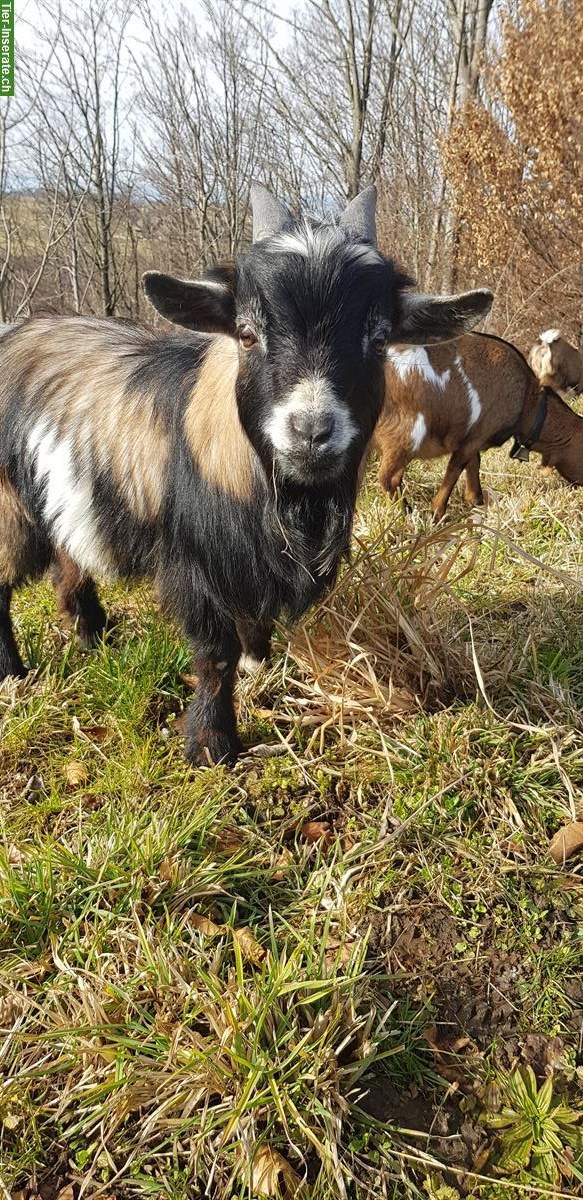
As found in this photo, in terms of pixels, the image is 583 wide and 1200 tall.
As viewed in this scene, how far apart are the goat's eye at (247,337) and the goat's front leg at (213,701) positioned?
3.25ft

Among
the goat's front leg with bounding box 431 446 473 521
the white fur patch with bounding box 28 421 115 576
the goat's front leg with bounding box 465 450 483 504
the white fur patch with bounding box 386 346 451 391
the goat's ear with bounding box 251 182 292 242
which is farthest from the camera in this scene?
the goat's front leg with bounding box 465 450 483 504

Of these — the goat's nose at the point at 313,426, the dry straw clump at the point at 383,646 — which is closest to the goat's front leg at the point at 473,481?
the dry straw clump at the point at 383,646

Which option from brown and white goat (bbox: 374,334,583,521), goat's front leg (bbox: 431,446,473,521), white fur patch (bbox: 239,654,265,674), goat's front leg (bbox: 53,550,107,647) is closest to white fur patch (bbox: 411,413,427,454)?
brown and white goat (bbox: 374,334,583,521)

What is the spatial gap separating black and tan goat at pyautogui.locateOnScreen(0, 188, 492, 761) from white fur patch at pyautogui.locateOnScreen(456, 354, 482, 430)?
8.32 ft

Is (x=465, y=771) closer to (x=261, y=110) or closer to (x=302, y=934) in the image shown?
(x=302, y=934)

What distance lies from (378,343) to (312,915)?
67.5 inches

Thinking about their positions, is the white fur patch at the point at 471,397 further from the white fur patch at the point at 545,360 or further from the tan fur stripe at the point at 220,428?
the tan fur stripe at the point at 220,428

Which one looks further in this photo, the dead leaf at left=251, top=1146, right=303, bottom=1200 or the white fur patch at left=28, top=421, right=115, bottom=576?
the white fur patch at left=28, top=421, right=115, bottom=576

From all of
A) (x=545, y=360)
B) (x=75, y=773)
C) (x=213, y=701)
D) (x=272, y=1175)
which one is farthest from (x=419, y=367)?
(x=272, y=1175)

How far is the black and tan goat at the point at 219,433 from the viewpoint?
1.78 metres

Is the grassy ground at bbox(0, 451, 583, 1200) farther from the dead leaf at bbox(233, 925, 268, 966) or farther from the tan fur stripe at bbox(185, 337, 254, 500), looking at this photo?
the tan fur stripe at bbox(185, 337, 254, 500)

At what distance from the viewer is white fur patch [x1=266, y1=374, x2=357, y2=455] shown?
1.69 metres

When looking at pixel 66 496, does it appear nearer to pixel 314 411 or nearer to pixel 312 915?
pixel 314 411

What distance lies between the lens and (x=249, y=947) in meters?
1.86
